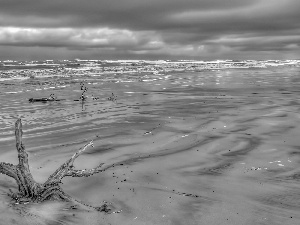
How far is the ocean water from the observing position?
16.3 ft

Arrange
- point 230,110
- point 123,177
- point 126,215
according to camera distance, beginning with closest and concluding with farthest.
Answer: point 126,215 → point 123,177 → point 230,110

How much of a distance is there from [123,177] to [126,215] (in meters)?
1.61

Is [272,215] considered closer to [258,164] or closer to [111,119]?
[258,164]

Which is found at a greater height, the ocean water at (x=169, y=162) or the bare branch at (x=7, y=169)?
the bare branch at (x=7, y=169)

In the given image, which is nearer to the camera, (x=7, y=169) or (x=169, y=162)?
(x=7, y=169)

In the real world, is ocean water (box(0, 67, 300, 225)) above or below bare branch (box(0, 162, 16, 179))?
below

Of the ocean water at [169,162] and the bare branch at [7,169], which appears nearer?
the ocean water at [169,162]

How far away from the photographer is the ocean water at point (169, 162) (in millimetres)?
4961

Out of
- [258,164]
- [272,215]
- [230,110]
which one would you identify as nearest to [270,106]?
[230,110]

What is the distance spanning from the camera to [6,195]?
207 inches

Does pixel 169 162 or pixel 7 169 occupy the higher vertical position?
pixel 7 169

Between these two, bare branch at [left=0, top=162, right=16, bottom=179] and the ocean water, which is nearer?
the ocean water

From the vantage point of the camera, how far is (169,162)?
7398mm

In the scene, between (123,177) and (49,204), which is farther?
(123,177)
